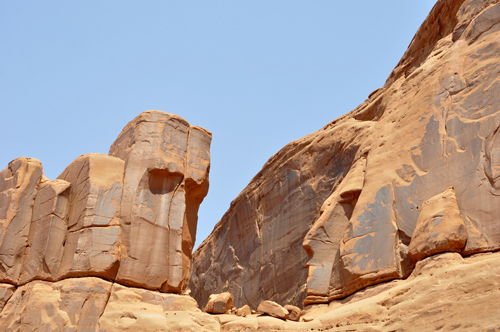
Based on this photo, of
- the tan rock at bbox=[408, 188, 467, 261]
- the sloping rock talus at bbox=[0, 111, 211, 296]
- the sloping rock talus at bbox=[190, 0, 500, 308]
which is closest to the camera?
the tan rock at bbox=[408, 188, 467, 261]

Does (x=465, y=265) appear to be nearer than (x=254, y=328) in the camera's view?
Yes

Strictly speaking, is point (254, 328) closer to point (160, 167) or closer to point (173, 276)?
point (173, 276)

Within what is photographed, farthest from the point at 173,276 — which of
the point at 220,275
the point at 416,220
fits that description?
the point at 220,275

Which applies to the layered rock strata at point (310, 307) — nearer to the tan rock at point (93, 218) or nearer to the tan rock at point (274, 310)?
the tan rock at point (274, 310)

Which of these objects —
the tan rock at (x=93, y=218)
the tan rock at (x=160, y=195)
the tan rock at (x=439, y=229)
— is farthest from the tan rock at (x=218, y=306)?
the tan rock at (x=439, y=229)

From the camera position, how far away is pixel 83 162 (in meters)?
19.2

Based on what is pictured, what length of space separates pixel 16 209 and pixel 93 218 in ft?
9.33

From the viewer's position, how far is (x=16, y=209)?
62.0ft

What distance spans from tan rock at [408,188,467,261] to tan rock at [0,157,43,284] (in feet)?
37.5

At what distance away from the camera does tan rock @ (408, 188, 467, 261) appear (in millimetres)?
14211

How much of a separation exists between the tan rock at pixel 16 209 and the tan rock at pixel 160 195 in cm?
280

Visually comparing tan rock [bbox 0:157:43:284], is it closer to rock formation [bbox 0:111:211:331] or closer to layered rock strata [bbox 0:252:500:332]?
rock formation [bbox 0:111:211:331]

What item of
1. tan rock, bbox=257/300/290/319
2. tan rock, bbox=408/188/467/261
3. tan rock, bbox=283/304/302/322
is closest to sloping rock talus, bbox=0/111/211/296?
tan rock, bbox=257/300/290/319

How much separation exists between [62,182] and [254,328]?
7.93m
